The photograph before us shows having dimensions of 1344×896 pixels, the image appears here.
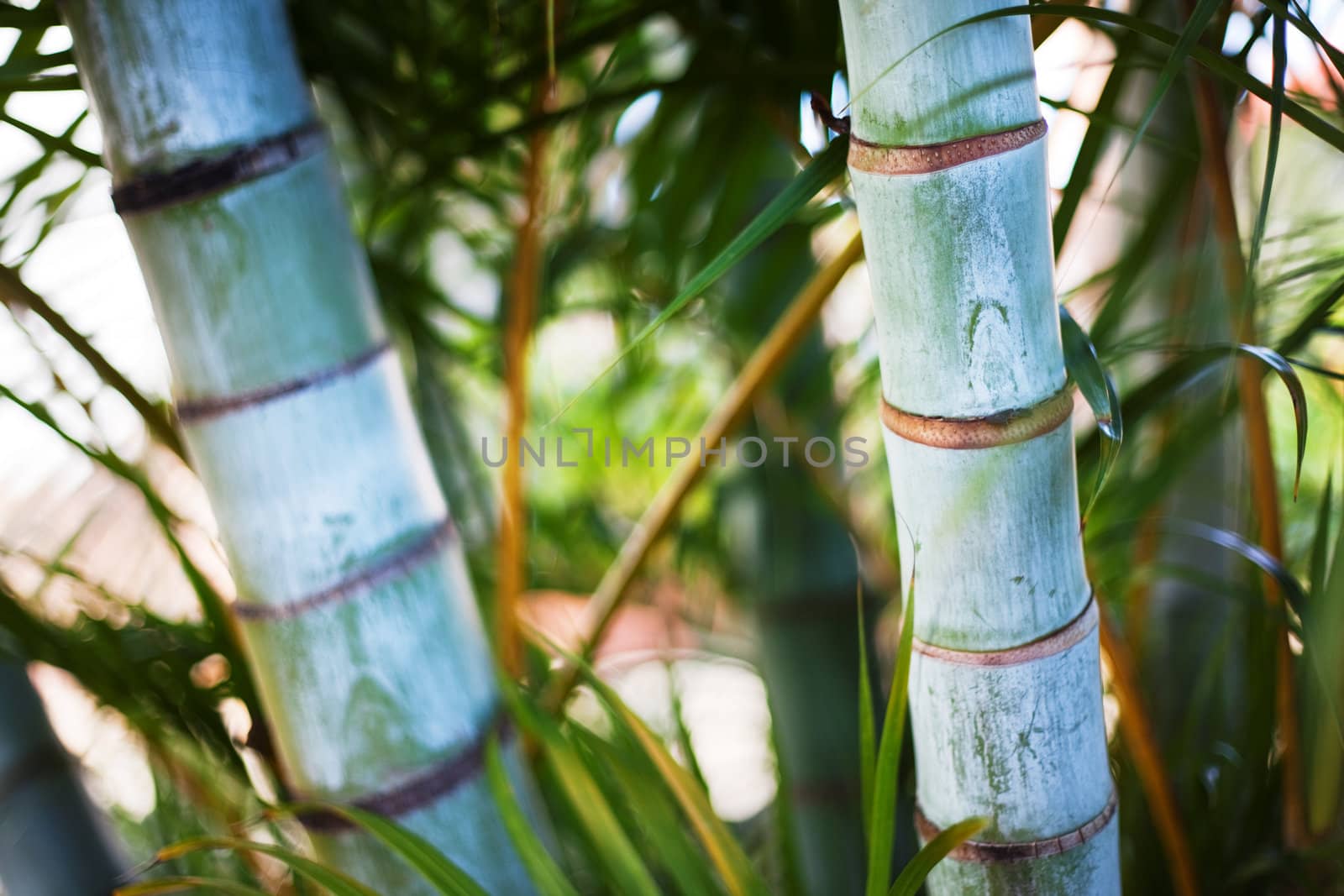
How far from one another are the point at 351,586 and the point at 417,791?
0.07 metres

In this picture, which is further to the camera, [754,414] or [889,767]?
[754,414]

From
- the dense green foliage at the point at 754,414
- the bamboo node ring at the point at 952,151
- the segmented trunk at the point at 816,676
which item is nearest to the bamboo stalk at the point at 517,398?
the dense green foliage at the point at 754,414

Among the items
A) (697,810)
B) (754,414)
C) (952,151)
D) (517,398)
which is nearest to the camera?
(952,151)

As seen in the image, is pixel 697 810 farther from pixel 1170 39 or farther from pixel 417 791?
pixel 1170 39

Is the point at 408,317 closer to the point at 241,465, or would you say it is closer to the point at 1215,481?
the point at 241,465

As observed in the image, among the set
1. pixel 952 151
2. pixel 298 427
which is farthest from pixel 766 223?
pixel 298 427

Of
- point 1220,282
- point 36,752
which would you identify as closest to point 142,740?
point 36,752

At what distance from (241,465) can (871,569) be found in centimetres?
41

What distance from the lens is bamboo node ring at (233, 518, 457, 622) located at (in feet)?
0.92

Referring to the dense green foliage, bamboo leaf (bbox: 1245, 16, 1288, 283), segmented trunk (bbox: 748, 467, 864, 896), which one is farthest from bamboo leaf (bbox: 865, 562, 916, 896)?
segmented trunk (bbox: 748, 467, 864, 896)

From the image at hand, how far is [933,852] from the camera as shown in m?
0.23

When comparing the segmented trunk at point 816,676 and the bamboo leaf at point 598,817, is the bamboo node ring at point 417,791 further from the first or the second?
the segmented trunk at point 816,676

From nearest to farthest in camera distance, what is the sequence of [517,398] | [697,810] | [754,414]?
[697,810] → [517,398] → [754,414]

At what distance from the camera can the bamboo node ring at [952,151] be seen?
0.20 metres
